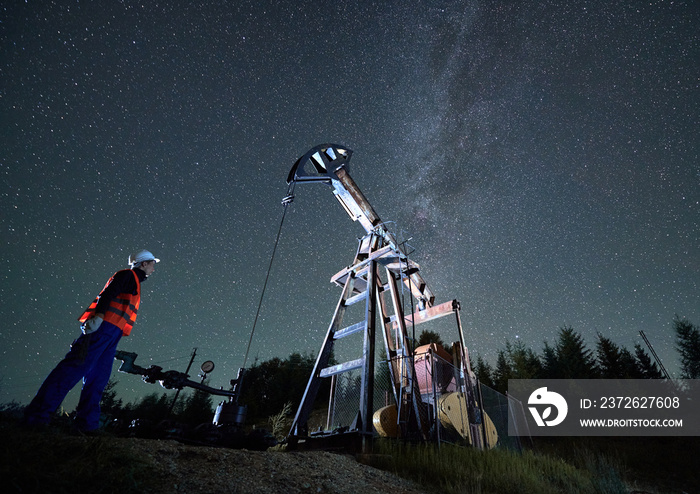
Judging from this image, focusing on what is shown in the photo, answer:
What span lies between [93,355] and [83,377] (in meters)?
0.41

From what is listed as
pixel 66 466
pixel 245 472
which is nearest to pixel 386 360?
pixel 245 472

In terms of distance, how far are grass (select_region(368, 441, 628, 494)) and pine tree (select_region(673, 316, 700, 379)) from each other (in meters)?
44.6

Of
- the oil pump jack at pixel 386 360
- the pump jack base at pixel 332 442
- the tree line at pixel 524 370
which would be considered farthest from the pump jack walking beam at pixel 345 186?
the tree line at pixel 524 370

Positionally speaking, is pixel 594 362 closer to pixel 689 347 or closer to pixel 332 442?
pixel 689 347

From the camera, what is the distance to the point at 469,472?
16.5ft

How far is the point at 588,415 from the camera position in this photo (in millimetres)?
31234

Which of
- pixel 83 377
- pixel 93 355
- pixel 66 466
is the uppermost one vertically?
pixel 93 355

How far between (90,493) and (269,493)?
1.36 metres

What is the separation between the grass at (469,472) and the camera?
4.73 metres

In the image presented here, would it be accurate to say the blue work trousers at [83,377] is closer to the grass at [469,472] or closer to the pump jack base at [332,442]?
the pump jack base at [332,442]

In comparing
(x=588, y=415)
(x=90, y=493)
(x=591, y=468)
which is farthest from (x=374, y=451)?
(x=588, y=415)

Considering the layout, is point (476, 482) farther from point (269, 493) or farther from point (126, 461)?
point (126, 461)

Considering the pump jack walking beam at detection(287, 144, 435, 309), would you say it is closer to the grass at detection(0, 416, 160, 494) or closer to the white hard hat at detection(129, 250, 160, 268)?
the white hard hat at detection(129, 250, 160, 268)

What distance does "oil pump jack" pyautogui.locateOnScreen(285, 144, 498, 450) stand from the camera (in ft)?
21.9
